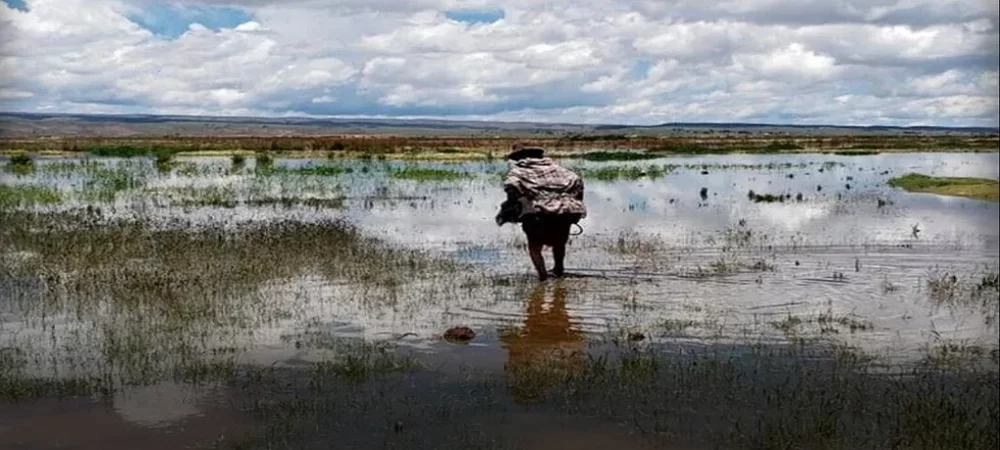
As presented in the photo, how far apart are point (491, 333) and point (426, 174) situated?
24.3 metres

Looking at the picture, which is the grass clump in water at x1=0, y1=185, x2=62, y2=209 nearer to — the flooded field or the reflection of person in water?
→ the flooded field

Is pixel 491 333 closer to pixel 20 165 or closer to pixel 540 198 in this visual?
pixel 540 198

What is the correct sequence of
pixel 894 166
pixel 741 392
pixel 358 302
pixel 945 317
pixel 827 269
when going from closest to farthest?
pixel 741 392 < pixel 945 317 < pixel 358 302 < pixel 827 269 < pixel 894 166

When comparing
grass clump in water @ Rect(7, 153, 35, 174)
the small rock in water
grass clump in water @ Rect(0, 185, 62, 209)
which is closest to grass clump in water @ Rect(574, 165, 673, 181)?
grass clump in water @ Rect(0, 185, 62, 209)

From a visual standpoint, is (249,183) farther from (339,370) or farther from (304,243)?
(339,370)

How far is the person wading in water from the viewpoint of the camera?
1159cm

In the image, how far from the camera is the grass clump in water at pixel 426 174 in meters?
32.2

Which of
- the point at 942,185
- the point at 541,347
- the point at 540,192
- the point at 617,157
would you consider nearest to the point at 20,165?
the point at 617,157

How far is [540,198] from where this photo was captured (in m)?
11.6

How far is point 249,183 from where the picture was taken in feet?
95.5

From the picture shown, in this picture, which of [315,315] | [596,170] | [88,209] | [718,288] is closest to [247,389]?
[315,315]

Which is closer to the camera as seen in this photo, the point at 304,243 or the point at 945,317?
the point at 945,317

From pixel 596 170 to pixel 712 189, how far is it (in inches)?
390

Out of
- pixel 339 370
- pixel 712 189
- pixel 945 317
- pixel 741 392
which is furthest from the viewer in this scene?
pixel 712 189
